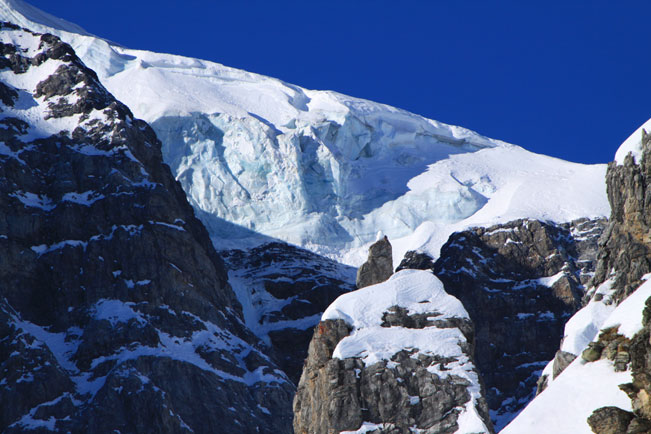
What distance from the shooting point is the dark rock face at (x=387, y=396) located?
283ft

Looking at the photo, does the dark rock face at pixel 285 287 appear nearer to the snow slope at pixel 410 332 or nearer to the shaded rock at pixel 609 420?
the snow slope at pixel 410 332

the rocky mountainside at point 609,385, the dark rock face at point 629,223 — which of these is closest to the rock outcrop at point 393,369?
the dark rock face at point 629,223

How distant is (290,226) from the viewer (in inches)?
7805

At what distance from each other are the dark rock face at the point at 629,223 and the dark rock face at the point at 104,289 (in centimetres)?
5965

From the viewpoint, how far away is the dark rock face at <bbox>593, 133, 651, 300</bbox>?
91.6 meters

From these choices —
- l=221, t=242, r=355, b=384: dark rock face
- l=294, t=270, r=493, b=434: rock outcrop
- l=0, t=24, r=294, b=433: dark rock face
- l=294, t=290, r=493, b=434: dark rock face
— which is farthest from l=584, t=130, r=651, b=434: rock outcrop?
l=221, t=242, r=355, b=384: dark rock face

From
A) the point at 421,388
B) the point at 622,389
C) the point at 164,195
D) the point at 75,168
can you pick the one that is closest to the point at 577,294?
the point at 164,195

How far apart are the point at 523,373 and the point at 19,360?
72785 mm

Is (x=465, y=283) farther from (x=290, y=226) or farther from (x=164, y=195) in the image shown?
(x=164, y=195)

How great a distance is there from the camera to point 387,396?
87375mm

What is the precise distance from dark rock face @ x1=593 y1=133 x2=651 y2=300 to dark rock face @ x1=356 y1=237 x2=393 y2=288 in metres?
25.6

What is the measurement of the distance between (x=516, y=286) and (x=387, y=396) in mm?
105496

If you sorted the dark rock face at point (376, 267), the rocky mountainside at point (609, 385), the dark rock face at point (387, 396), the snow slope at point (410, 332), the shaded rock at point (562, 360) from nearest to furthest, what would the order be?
the rocky mountainside at point (609, 385), the dark rock face at point (387, 396), the snow slope at point (410, 332), the shaded rock at point (562, 360), the dark rock face at point (376, 267)

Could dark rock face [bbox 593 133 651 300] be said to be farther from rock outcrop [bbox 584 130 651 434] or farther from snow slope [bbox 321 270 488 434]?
snow slope [bbox 321 270 488 434]
